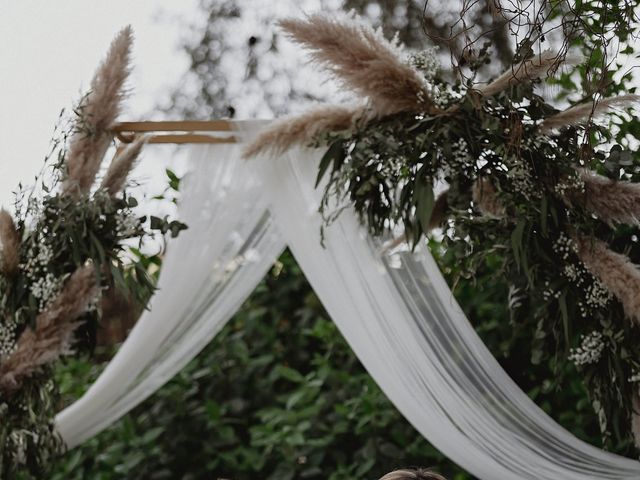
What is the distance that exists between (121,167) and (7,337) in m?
0.65

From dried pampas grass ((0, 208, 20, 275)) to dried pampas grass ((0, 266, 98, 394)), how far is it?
172 mm

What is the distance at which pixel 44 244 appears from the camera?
289 cm

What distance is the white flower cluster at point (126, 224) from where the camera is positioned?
2.86m

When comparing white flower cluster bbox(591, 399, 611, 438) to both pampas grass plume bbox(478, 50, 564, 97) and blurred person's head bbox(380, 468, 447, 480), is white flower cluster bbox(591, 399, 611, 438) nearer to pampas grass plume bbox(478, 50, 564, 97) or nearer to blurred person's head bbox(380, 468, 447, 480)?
pampas grass plume bbox(478, 50, 564, 97)

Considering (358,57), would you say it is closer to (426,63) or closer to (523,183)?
(426,63)

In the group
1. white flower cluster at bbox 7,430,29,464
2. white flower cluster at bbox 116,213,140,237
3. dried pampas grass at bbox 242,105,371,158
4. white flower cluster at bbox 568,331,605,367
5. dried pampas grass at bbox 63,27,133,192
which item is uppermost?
dried pampas grass at bbox 63,27,133,192

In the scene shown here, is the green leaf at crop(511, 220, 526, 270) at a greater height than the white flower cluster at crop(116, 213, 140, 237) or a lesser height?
lesser

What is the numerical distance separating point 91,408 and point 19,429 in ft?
0.98

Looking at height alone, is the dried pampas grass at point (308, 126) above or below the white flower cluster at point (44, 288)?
above

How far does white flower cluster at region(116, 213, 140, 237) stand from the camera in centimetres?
286

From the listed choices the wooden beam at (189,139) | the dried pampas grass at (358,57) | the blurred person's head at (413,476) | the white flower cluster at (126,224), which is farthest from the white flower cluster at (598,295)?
the white flower cluster at (126,224)

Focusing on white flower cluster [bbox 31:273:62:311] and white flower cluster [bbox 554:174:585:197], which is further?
white flower cluster [bbox 31:273:62:311]

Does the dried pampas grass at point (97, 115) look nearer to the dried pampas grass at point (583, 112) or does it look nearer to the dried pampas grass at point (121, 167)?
the dried pampas grass at point (121, 167)

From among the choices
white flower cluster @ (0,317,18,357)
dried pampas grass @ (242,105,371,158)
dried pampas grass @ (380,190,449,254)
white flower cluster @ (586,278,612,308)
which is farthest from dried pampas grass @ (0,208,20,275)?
white flower cluster @ (586,278,612,308)
